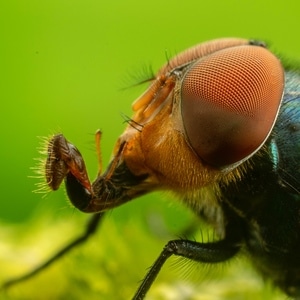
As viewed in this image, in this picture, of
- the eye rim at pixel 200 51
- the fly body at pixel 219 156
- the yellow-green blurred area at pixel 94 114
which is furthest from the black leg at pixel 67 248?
the eye rim at pixel 200 51

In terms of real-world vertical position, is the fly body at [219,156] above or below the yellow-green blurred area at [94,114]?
above

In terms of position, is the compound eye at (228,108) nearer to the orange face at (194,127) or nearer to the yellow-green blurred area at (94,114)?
the orange face at (194,127)

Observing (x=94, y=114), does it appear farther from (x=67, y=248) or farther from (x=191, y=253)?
(x=191, y=253)

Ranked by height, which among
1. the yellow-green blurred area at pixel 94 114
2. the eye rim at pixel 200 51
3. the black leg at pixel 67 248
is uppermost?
the eye rim at pixel 200 51

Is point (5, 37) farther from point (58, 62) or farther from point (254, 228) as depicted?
point (254, 228)

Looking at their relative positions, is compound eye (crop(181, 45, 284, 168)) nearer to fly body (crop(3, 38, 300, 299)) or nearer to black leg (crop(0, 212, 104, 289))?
fly body (crop(3, 38, 300, 299))

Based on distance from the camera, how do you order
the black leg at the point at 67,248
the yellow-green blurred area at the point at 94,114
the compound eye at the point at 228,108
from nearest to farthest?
the compound eye at the point at 228,108, the black leg at the point at 67,248, the yellow-green blurred area at the point at 94,114

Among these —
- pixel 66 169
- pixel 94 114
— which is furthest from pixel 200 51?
pixel 94 114

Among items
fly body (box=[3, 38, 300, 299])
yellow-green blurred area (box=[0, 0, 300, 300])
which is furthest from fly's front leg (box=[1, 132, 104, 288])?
yellow-green blurred area (box=[0, 0, 300, 300])
